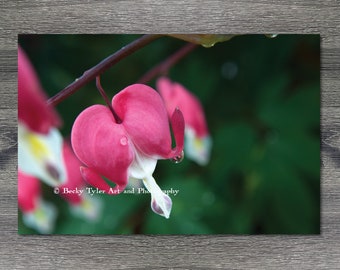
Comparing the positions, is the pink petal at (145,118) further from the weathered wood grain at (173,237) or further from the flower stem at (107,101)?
the weathered wood grain at (173,237)

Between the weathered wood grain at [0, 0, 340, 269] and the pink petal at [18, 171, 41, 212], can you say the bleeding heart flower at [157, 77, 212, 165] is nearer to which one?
the weathered wood grain at [0, 0, 340, 269]

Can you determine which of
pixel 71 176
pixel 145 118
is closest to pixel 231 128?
pixel 145 118

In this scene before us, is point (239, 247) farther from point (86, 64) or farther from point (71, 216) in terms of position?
point (86, 64)

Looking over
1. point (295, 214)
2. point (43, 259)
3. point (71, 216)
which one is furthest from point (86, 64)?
point (295, 214)

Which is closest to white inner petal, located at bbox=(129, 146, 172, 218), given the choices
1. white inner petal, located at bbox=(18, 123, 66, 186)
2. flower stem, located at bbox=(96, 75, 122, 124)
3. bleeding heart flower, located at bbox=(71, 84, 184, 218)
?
bleeding heart flower, located at bbox=(71, 84, 184, 218)

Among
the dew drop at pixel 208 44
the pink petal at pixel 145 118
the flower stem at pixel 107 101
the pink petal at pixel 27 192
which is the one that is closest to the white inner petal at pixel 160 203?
the pink petal at pixel 145 118

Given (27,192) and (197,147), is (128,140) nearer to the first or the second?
(197,147)
